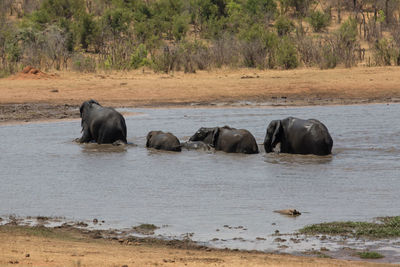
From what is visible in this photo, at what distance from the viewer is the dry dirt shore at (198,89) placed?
891 inches

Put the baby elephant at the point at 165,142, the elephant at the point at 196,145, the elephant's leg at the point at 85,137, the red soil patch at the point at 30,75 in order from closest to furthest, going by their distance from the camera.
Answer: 1. the baby elephant at the point at 165,142
2. the elephant at the point at 196,145
3. the elephant's leg at the point at 85,137
4. the red soil patch at the point at 30,75

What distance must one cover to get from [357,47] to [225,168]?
21423 mm

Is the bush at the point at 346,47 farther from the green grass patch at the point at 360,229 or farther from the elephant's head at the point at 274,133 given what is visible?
the green grass patch at the point at 360,229

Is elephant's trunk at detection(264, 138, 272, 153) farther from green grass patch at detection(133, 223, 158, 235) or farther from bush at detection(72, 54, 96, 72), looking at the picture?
bush at detection(72, 54, 96, 72)

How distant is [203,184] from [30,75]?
1640cm

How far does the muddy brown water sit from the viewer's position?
8484mm

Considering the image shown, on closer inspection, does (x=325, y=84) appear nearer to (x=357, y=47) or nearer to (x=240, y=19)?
(x=357, y=47)

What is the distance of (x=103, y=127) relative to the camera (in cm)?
1522

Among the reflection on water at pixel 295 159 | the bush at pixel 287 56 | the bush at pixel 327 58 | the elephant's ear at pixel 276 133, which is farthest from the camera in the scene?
the bush at pixel 287 56

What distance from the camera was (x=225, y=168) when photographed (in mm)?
12359

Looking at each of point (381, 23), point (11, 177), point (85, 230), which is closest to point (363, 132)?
point (11, 177)

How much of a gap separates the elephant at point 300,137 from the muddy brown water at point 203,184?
8.2 inches

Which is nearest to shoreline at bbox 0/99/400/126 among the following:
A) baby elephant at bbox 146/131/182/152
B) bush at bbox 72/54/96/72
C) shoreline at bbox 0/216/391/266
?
baby elephant at bbox 146/131/182/152

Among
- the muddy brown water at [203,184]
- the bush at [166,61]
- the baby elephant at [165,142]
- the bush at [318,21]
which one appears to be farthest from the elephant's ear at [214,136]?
the bush at [318,21]
